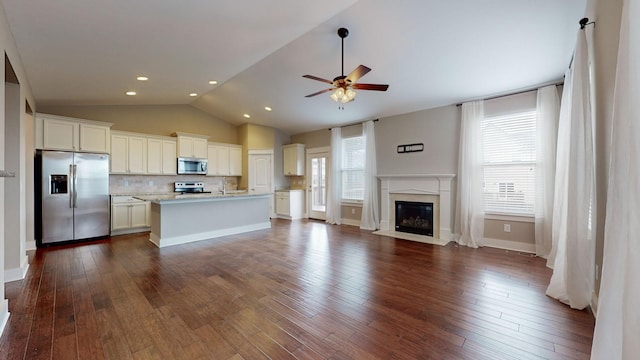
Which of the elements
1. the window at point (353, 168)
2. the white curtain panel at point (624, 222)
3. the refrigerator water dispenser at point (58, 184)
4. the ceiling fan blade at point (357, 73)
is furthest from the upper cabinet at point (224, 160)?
the white curtain panel at point (624, 222)

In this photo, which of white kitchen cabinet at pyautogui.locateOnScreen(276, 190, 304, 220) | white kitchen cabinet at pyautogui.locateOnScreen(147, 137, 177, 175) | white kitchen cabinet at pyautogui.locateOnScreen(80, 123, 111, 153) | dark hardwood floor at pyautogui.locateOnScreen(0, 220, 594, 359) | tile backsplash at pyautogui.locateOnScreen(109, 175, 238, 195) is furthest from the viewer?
white kitchen cabinet at pyautogui.locateOnScreen(276, 190, 304, 220)

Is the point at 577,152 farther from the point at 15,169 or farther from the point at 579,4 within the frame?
the point at 15,169

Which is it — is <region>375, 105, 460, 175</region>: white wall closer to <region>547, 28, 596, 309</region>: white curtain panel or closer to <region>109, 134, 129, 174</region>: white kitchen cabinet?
<region>547, 28, 596, 309</region>: white curtain panel

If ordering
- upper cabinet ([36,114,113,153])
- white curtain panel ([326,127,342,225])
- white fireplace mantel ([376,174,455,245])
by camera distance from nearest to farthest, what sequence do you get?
upper cabinet ([36,114,113,153]), white fireplace mantel ([376,174,455,245]), white curtain panel ([326,127,342,225])

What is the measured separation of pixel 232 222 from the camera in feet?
18.2

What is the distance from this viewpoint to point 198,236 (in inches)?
196

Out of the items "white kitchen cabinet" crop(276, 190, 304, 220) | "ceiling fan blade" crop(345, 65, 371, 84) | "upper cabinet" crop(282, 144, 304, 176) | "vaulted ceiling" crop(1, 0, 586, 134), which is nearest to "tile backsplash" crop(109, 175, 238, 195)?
"vaulted ceiling" crop(1, 0, 586, 134)

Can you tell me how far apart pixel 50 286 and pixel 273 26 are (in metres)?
4.00

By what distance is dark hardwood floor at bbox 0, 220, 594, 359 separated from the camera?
183 centimetres

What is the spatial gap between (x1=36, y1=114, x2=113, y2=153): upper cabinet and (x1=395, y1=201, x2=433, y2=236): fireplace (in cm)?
630

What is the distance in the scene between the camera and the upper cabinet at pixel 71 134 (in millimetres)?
4398

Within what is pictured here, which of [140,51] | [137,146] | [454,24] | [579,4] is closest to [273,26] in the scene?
[140,51]

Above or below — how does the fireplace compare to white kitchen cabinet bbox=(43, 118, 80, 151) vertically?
below

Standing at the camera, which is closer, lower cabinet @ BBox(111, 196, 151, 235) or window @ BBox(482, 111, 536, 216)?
window @ BBox(482, 111, 536, 216)
